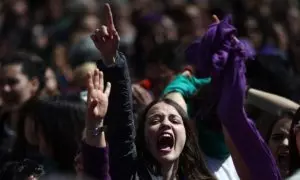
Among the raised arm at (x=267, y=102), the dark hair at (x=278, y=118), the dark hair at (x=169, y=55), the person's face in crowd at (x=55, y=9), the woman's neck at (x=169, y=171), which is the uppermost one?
the person's face in crowd at (x=55, y=9)

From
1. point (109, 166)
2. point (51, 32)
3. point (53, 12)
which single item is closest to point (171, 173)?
point (109, 166)

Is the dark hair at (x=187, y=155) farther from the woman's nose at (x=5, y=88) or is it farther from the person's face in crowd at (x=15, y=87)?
the woman's nose at (x=5, y=88)

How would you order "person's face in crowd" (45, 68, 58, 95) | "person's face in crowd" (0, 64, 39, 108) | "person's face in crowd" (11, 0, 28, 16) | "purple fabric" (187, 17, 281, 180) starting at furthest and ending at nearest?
"person's face in crowd" (11, 0, 28, 16), "person's face in crowd" (45, 68, 58, 95), "person's face in crowd" (0, 64, 39, 108), "purple fabric" (187, 17, 281, 180)

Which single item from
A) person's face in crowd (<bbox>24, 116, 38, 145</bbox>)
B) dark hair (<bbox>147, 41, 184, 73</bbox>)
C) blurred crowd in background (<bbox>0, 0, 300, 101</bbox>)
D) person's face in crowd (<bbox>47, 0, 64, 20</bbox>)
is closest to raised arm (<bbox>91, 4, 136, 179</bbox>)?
person's face in crowd (<bbox>24, 116, 38, 145</bbox>)

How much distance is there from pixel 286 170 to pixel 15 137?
210 cm

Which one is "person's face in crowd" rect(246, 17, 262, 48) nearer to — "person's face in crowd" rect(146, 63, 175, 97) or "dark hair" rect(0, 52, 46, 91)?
"person's face in crowd" rect(146, 63, 175, 97)

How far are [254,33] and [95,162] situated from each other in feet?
18.5

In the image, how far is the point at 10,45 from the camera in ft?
42.5

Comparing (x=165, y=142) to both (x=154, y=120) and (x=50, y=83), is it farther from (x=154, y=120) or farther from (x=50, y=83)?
(x=50, y=83)

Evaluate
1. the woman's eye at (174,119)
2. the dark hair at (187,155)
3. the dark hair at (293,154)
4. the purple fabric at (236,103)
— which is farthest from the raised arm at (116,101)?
the dark hair at (293,154)

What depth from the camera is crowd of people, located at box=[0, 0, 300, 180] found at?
510 cm

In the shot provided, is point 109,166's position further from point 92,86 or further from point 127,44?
point 127,44

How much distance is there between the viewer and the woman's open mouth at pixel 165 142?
5555 millimetres

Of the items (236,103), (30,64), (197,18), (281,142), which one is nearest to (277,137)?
A: (281,142)
